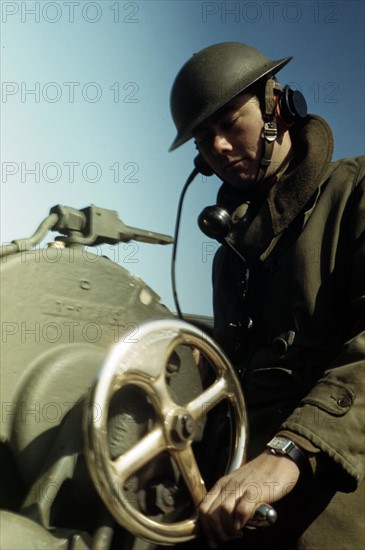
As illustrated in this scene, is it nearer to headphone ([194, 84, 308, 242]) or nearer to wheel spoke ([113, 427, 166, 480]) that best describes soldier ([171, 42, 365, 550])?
headphone ([194, 84, 308, 242])

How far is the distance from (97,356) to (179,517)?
0.43m

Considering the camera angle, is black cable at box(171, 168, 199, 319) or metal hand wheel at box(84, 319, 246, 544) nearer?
metal hand wheel at box(84, 319, 246, 544)

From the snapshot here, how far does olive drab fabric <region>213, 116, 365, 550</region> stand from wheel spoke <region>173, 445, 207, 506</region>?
0.22 m

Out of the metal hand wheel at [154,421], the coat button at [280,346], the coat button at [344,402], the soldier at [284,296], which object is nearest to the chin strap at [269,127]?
the soldier at [284,296]

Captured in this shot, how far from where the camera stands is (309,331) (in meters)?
1.82

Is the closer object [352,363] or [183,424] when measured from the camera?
[183,424]

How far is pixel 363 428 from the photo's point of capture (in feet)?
4.98

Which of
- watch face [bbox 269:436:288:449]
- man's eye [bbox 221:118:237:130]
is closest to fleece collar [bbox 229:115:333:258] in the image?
man's eye [bbox 221:118:237:130]

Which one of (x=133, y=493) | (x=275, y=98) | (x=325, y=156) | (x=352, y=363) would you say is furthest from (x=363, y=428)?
(x=275, y=98)

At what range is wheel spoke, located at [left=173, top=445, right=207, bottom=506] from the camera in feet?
4.89

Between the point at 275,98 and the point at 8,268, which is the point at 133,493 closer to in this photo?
the point at 8,268

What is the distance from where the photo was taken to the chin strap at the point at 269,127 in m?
2.06

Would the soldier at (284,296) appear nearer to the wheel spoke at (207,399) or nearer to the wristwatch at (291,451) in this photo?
the wristwatch at (291,451)

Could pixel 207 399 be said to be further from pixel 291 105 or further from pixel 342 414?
pixel 291 105
